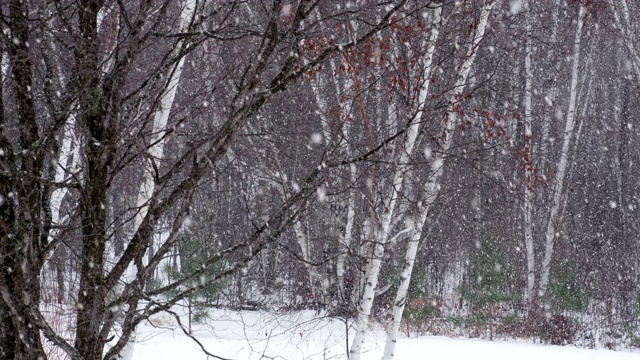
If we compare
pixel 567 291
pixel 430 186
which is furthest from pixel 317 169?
pixel 567 291

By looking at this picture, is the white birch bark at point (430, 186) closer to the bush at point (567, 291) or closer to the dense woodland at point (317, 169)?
the dense woodland at point (317, 169)

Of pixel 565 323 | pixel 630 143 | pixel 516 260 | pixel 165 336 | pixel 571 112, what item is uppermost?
pixel 630 143

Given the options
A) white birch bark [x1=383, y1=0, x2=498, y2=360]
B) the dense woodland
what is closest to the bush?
the dense woodland

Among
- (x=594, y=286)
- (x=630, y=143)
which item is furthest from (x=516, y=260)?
(x=630, y=143)

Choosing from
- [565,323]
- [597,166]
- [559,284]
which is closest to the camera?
[565,323]

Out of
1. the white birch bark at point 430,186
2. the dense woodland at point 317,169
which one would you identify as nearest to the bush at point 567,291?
the dense woodland at point 317,169

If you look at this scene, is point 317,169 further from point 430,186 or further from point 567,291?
point 567,291

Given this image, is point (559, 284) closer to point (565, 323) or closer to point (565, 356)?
point (565, 323)

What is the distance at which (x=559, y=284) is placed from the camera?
1370cm

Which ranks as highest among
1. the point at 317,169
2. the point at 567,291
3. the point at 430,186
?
the point at 567,291

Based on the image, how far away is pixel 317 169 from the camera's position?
96.7 inches

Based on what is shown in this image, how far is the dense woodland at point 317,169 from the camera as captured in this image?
7.42 feet

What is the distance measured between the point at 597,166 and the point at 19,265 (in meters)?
19.9

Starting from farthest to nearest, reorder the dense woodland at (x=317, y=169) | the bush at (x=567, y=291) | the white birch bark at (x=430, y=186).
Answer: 1. the bush at (x=567, y=291)
2. the white birch bark at (x=430, y=186)
3. the dense woodland at (x=317, y=169)
